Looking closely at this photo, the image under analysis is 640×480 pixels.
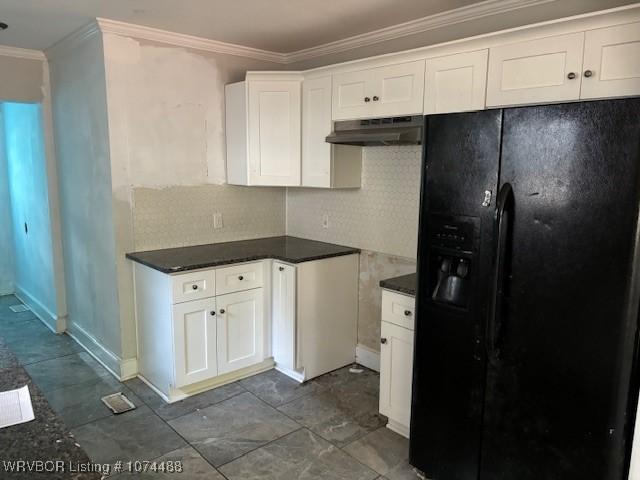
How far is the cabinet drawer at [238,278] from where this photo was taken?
3.19 m

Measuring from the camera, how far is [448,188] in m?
2.02

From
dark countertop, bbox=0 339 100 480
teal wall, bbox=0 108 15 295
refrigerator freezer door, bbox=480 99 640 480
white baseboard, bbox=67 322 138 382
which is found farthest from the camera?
teal wall, bbox=0 108 15 295

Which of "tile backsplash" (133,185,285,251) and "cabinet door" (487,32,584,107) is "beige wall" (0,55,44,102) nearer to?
"tile backsplash" (133,185,285,251)

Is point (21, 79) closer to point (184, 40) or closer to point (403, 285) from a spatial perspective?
point (184, 40)

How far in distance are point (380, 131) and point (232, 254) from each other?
1.35 meters

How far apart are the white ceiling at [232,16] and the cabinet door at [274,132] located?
1.25ft

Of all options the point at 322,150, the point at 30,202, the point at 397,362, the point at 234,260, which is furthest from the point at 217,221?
the point at 30,202

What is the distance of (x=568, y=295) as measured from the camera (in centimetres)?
172

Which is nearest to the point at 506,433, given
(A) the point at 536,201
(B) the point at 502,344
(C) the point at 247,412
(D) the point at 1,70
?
(B) the point at 502,344

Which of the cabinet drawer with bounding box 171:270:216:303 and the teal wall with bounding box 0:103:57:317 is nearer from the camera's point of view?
the cabinet drawer with bounding box 171:270:216:303

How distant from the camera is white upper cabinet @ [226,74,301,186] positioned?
3.40 m

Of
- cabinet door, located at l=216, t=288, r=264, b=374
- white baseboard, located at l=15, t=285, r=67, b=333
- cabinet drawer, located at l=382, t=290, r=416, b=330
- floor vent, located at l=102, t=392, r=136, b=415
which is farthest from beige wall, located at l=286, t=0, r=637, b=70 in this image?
white baseboard, located at l=15, t=285, r=67, b=333

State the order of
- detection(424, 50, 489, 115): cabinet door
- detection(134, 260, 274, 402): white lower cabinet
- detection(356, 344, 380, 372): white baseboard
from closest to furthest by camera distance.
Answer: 1. detection(424, 50, 489, 115): cabinet door
2. detection(134, 260, 274, 402): white lower cabinet
3. detection(356, 344, 380, 372): white baseboard

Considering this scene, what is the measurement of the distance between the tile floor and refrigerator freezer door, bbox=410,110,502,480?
16.4 inches
